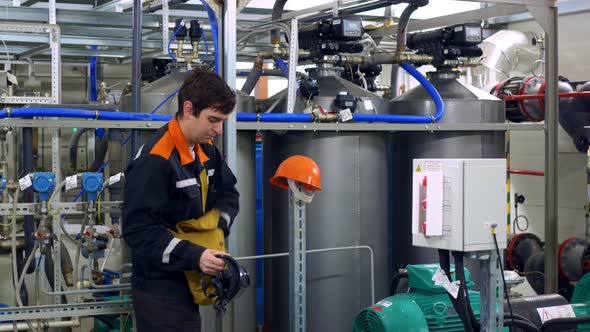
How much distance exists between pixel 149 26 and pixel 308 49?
1393mm

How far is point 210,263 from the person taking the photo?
8.17ft

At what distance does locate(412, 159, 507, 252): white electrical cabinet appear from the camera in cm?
255

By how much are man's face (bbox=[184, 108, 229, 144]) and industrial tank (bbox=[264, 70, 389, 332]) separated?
1509mm

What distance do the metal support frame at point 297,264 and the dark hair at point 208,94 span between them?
0.89 meters

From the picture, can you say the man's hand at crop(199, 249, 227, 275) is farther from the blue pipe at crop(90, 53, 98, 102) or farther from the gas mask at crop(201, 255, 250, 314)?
the blue pipe at crop(90, 53, 98, 102)

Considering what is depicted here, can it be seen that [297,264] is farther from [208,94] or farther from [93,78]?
[93,78]

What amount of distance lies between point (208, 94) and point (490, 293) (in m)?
1.12

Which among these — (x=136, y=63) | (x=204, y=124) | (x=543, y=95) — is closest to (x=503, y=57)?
(x=543, y=95)

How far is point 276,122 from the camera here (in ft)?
12.5

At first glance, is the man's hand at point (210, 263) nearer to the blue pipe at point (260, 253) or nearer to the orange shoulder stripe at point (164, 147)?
the orange shoulder stripe at point (164, 147)

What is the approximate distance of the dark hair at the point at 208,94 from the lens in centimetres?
246

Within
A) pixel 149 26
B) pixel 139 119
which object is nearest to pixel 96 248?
pixel 139 119

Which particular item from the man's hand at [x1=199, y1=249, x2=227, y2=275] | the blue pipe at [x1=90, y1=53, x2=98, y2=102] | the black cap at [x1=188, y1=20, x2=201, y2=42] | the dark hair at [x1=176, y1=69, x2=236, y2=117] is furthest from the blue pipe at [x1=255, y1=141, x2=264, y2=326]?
the blue pipe at [x1=90, y1=53, x2=98, y2=102]

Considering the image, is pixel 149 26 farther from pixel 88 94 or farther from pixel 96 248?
pixel 88 94
